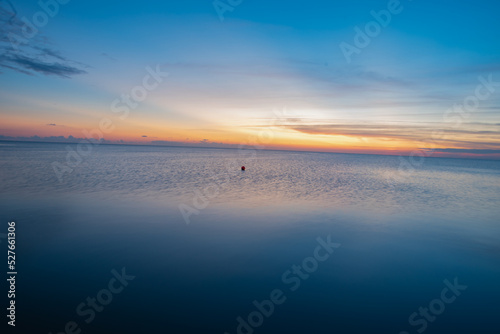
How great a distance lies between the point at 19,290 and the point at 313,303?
33.4ft

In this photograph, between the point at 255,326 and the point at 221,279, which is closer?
the point at 255,326

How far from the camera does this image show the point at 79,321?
7.40 m

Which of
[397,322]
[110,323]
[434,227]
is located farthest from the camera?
[434,227]

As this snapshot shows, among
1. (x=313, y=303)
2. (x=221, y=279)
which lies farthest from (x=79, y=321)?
(x=313, y=303)

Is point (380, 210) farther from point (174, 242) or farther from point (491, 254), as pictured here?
point (174, 242)

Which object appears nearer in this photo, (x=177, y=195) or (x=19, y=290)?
(x=19, y=290)

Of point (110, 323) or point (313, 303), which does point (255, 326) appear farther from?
point (110, 323)

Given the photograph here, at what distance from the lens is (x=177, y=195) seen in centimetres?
2559

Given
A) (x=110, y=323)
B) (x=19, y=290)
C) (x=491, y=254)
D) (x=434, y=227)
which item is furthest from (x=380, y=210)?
(x=19, y=290)

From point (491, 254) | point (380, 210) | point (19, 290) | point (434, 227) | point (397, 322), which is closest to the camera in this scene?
point (397, 322)

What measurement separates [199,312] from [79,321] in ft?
11.5

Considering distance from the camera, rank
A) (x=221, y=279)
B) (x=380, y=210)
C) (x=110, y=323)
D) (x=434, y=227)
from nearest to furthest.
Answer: (x=110, y=323) < (x=221, y=279) < (x=434, y=227) < (x=380, y=210)

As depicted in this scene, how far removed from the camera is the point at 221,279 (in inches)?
396

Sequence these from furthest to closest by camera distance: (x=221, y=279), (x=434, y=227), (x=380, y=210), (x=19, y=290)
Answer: (x=380, y=210) < (x=434, y=227) < (x=221, y=279) < (x=19, y=290)
